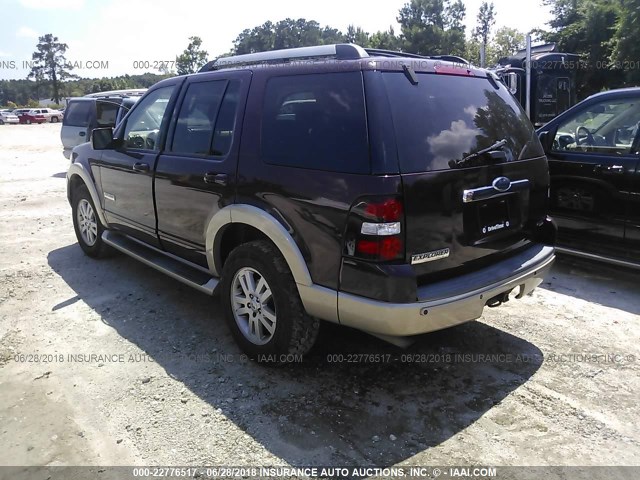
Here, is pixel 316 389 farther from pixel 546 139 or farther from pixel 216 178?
pixel 546 139

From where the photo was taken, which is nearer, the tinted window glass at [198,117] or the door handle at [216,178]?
the door handle at [216,178]

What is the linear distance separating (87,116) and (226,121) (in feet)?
35.2

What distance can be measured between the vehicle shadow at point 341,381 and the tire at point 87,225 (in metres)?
1.22

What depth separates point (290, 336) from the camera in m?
3.31

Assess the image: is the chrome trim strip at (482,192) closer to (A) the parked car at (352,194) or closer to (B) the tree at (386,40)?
(A) the parked car at (352,194)

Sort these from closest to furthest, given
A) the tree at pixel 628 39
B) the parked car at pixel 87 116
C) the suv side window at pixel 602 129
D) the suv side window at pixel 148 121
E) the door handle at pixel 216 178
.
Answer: the door handle at pixel 216 178 < the suv side window at pixel 148 121 < the suv side window at pixel 602 129 < the parked car at pixel 87 116 < the tree at pixel 628 39

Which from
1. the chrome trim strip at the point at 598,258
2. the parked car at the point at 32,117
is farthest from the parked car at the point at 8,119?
the chrome trim strip at the point at 598,258

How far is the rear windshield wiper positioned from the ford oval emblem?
0.12 meters

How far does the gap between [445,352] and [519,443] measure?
104cm

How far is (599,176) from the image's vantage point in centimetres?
495

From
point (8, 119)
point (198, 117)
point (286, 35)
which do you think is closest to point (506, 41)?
point (286, 35)

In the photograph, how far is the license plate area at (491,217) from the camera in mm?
3119

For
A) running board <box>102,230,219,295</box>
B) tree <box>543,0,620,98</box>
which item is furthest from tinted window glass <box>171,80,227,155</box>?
tree <box>543,0,620,98</box>

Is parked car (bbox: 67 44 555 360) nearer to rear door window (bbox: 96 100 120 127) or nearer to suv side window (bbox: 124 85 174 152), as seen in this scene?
suv side window (bbox: 124 85 174 152)
